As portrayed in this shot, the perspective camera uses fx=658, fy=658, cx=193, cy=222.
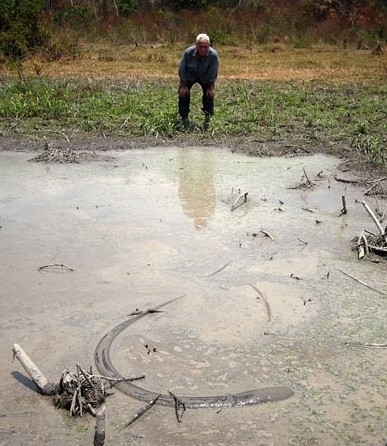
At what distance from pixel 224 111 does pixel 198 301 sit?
19.7ft

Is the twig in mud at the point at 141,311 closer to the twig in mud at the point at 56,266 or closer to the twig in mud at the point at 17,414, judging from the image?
the twig in mud at the point at 56,266

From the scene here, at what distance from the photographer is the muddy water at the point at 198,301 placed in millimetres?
2852

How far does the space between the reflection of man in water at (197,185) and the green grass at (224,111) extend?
1002 mm

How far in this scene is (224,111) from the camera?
376 inches

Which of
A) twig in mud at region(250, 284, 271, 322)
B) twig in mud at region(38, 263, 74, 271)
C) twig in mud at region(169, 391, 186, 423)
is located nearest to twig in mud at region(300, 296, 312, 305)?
twig in mud at region(250, 284, 271, 322)

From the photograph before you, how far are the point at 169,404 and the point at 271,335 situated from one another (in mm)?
829

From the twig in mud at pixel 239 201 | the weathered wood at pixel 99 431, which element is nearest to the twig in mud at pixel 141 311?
the weathered wood at pixel 99 431

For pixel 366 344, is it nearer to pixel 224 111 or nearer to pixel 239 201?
pixel 239 201

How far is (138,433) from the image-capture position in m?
2.74

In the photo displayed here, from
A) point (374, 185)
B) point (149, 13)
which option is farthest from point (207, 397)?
point (149, 13)

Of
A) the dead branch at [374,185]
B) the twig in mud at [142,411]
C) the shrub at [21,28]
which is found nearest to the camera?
the twig in mud at [142,411]

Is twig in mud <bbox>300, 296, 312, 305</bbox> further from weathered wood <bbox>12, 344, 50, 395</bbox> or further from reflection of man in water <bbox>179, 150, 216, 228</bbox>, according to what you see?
weathered wood <bbox>12, 344, 50, 395</bbox>

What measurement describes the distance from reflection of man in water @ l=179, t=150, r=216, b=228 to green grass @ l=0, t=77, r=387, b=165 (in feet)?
3.29

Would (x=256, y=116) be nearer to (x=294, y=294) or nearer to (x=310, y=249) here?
(x=310, y=249)
